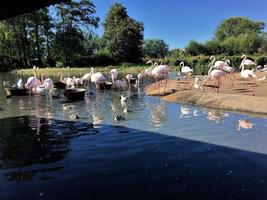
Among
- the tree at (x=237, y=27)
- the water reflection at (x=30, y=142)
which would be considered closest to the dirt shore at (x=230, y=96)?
the water reflection at (x=30, y=142)

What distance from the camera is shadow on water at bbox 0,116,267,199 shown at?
802 cm

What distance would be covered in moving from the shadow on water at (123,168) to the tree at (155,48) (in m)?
101

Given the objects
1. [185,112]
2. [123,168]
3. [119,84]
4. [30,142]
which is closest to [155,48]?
[119,84]

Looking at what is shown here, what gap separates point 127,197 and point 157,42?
118226mm

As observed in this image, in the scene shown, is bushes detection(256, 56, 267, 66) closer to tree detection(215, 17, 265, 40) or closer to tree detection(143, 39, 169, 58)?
tree detection(143, 39, 169, 58)

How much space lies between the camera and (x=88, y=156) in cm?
1052

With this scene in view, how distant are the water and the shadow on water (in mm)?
19

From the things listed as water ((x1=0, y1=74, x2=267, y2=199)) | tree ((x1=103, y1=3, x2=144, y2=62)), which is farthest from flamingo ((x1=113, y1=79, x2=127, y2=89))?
tree ((x1=103, y1=3, x2=144, y2=62))

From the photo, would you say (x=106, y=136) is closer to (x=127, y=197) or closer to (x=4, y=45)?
(x=127, y=197)

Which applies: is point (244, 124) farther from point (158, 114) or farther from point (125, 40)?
point (125, 40)

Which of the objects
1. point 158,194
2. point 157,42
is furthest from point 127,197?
point 157,42

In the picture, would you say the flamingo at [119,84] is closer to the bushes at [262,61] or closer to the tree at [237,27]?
the bushes at [262,61]

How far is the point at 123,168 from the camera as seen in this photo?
30.9 ft

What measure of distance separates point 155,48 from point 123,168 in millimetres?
113175
